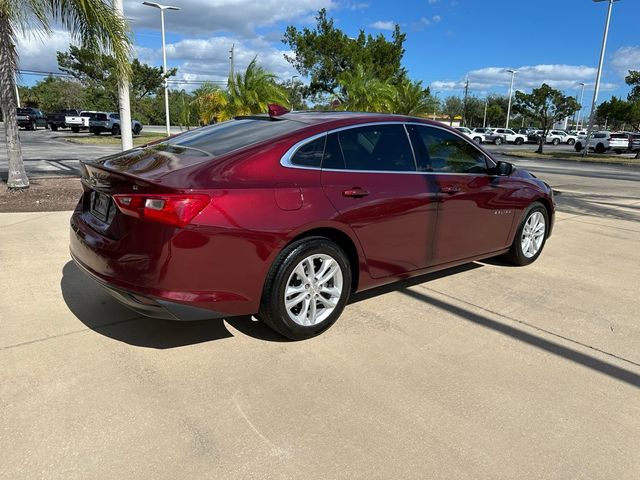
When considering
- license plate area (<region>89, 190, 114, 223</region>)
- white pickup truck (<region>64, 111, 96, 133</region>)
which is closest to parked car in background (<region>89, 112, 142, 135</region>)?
white pickup truck (<region>64, 111, 96, 133</region>)

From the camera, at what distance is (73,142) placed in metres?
28.4

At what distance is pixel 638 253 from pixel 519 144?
48.6 m

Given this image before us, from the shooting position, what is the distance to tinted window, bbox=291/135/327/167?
352cm

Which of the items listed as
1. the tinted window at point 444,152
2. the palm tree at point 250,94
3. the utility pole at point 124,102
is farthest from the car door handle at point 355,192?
the palm tree at point 250,94

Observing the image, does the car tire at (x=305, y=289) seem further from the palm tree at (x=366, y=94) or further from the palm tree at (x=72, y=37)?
the palm tree at (x=366, y=94)

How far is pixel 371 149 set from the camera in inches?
158

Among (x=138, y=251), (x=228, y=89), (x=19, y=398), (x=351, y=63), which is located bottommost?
(x=19, y=398)

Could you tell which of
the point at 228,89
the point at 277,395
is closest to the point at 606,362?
the point at 277,395

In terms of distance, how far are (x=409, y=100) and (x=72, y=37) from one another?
12788 millimetres

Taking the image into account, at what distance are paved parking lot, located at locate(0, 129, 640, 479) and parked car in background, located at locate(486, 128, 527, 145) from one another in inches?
1843

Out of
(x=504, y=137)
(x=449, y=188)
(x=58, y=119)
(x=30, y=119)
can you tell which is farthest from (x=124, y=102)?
(x=504, y=137)

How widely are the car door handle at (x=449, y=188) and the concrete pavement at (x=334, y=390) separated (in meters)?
0.96

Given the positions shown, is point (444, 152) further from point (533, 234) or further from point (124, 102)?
point (124, 102)

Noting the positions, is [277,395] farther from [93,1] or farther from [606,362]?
[93,1]
